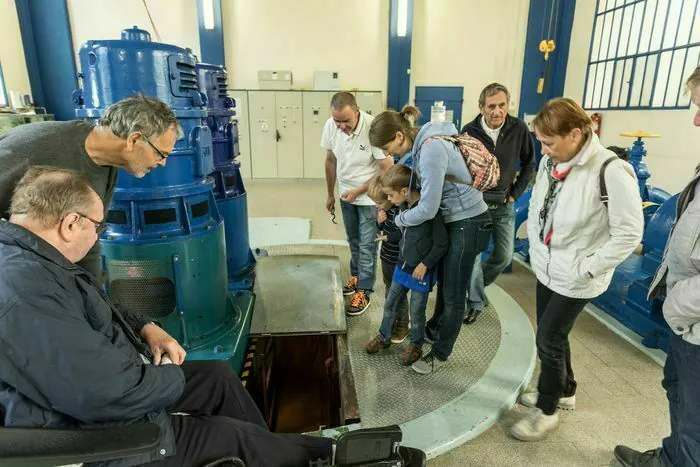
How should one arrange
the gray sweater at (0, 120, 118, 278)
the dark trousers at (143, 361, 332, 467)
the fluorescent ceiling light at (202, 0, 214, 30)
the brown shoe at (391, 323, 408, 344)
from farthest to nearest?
the fluorescent ceiling light at (202, 0, 214, 30) < the brown shoe at (391, 323, 408, 344) < the gray sweater at (0, 120, 118, 278) < the dark trousers at (143, 361, 332, 467)

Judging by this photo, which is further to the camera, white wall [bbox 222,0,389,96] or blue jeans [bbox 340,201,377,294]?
white wall [bbox 222,0,389,96]

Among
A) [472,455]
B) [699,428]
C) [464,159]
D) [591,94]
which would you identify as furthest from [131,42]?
[591,94]

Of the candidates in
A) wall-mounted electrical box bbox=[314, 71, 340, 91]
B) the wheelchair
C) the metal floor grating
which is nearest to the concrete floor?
the metal floor grating

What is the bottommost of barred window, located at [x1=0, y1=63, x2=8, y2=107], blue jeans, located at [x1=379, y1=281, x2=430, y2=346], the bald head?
blue jeans, located at [x1=379, y1=281, x2=430, y2=346]

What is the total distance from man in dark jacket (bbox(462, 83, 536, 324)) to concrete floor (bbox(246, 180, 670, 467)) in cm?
65

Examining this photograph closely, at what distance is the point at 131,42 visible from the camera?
6.54ft

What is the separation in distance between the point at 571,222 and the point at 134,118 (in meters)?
1.73

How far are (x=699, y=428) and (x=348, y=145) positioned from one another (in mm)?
2405

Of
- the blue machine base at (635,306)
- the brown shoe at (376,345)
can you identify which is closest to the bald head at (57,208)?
the brown shoe at (376,345)

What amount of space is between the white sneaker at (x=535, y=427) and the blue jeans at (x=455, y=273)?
527mm

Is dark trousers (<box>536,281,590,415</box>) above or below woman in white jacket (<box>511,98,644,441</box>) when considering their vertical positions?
below

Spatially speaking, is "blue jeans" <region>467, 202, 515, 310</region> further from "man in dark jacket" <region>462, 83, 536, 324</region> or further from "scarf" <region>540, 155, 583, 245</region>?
"scarf" <region>540, 155, 583, 245</region>

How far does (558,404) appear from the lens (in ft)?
6.97

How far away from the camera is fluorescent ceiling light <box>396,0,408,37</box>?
8.26 meters
